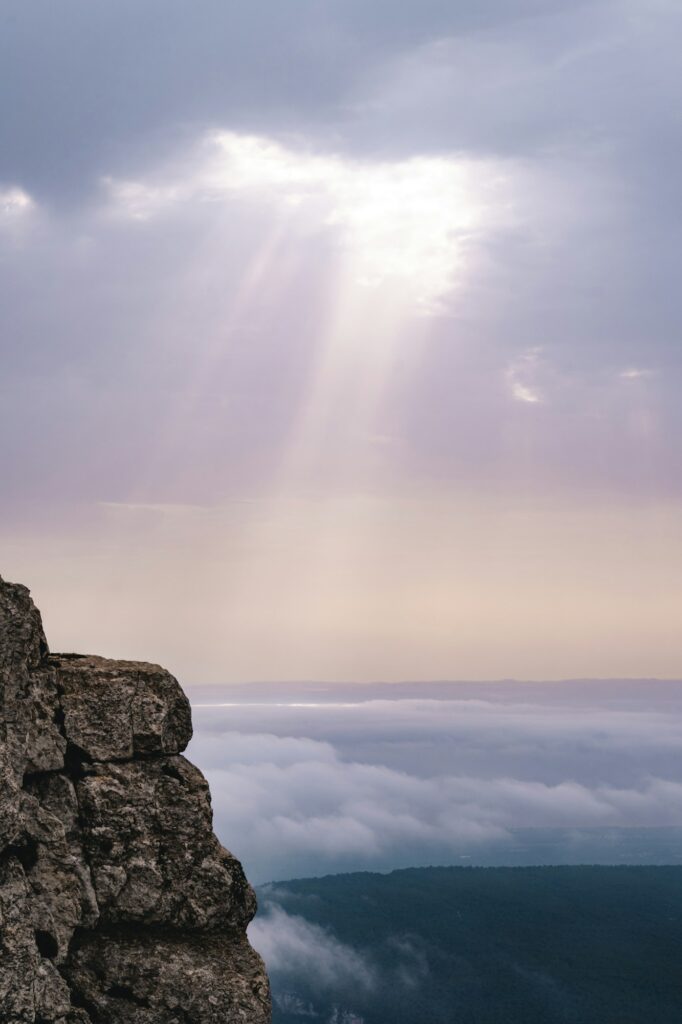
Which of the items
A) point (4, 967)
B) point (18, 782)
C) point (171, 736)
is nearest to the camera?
point (4, 967)

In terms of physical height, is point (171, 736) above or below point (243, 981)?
above

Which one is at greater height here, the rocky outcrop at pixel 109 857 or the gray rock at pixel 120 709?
the gray rock at pixel 120 709

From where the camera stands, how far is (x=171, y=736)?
27.7m

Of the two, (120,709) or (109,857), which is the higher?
(120,709)

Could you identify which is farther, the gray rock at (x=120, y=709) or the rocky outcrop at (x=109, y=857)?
the gray rock at (x=120, y=709)

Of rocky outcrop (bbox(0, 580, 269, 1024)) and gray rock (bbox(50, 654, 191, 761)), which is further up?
gray rock (bbox(50, 654, 191, 761))

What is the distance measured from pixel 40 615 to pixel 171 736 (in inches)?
177

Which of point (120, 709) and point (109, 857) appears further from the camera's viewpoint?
point (120, 709)

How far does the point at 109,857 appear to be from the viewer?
25406 mm

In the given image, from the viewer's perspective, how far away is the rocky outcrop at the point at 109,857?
939 inches

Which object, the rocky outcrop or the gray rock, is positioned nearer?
the rocky outcrop

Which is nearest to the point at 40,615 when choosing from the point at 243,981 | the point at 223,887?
the point at 223,887

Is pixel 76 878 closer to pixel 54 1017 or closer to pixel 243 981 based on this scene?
pixel 54 1017

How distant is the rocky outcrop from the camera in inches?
939
